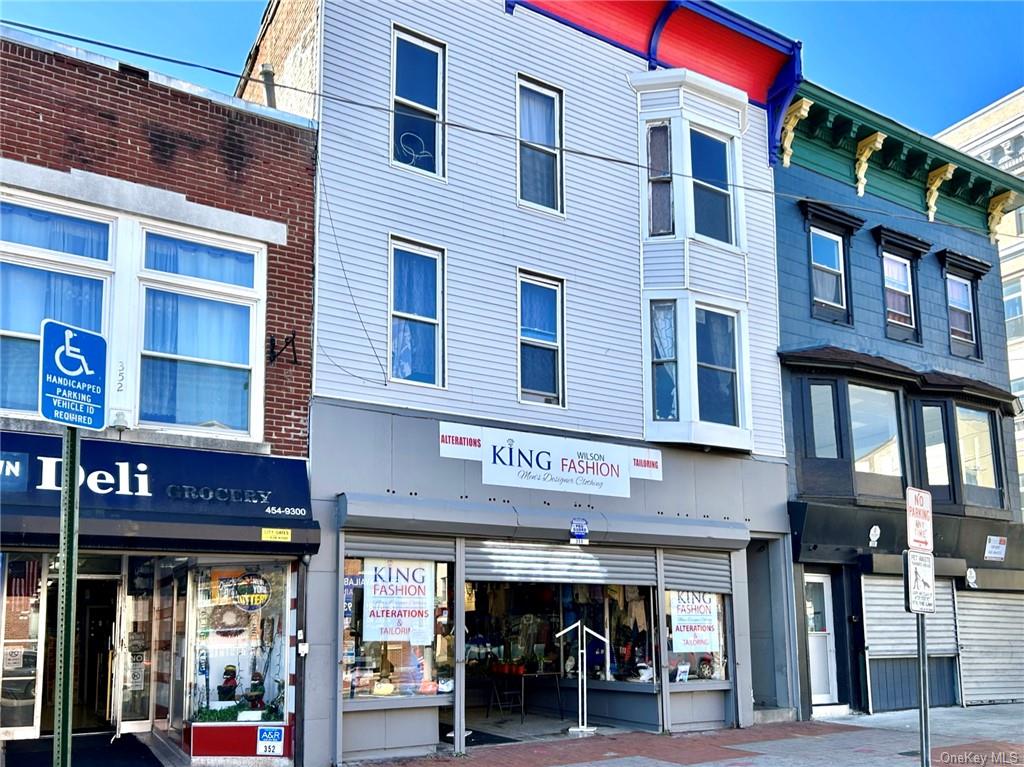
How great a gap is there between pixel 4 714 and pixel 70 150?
6.11 meters

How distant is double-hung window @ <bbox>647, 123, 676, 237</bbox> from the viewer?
16609mm

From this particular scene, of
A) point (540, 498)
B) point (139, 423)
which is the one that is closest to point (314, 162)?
point (139, 423)

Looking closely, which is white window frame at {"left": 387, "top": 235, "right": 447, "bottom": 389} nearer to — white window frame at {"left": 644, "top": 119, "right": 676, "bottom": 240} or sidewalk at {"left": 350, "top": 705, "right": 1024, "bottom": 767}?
white window frame at {"left": 644, "top": 119, "right": 676, "bottom": 240}

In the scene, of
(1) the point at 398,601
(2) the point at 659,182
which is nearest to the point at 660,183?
(2) the point at 659,182

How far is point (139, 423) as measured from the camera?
11.3m

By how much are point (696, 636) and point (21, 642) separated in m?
9.49

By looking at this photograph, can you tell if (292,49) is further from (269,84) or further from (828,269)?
(828,269)

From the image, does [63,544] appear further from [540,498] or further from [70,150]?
[540,498]

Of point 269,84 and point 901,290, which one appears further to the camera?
point 901,290

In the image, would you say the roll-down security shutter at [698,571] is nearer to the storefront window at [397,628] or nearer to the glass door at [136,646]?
the storefront window at [397,628]

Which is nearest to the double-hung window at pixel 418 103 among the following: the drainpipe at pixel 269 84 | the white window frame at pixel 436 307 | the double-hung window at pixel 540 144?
the white window frame at pixel 436 307

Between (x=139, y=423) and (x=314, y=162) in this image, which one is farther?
(x=314, y=162)

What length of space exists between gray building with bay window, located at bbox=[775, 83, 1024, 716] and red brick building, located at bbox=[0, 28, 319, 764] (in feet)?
30.4

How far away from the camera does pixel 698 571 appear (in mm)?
15867
